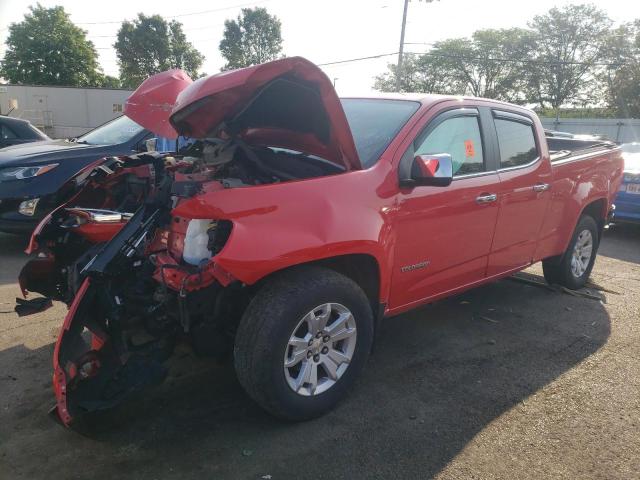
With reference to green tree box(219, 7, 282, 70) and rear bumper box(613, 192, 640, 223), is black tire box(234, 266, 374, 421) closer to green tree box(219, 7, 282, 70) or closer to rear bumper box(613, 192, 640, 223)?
rear bumper box(613, 192, 640, 223)

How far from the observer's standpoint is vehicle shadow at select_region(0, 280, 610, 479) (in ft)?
8.04

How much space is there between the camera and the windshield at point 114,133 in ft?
20.8

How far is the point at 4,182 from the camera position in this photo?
18.4 ft

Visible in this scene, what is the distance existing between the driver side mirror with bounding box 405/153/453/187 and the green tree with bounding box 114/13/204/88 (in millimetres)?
60404

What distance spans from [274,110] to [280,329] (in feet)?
4.14

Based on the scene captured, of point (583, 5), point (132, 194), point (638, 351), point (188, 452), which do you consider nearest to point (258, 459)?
point (188, 452)

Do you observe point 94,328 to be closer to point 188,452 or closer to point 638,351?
point 188,452

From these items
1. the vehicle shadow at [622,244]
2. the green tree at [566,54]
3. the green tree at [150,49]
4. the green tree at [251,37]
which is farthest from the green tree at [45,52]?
the vehicle shadow at [622,244]

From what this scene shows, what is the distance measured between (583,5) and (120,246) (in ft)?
190

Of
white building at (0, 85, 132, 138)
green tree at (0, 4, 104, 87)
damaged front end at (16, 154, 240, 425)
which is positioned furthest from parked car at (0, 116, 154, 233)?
green tree at (0, 4, 104, 87)

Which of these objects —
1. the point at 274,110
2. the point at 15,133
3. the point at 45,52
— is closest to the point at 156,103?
the point at 274,110

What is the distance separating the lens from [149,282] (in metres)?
2.78

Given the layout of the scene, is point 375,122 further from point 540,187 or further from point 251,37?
point 251,37

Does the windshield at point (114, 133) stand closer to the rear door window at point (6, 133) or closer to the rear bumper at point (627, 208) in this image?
the rear door window at point (6, 133)
